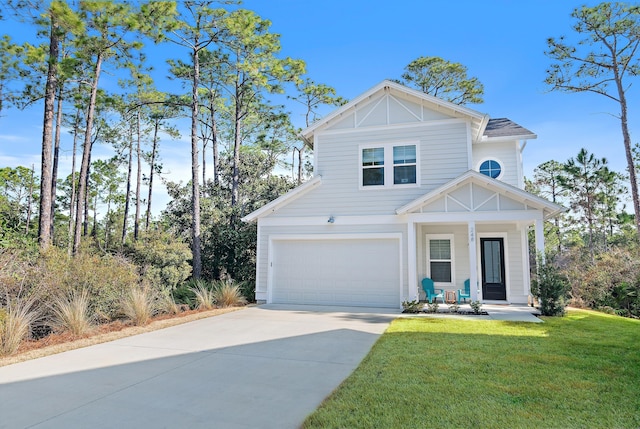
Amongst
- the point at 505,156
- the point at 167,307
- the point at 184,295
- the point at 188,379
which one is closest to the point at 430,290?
the point at 505,156

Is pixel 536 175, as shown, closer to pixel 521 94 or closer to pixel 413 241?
pixel 521 94

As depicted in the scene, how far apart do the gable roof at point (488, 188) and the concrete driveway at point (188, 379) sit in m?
4.64

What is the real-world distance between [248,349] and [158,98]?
19.8m

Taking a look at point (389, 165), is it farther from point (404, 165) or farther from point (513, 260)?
point (513, 260)

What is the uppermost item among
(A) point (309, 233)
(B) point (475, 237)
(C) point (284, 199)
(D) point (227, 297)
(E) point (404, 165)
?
(E) point (404, 165)

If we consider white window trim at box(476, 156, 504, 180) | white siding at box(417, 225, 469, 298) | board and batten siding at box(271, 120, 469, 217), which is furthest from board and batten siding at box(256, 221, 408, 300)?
white window trim at box(476, 156, 504, 180)

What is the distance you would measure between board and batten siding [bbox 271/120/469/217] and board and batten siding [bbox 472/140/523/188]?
1.79 meters

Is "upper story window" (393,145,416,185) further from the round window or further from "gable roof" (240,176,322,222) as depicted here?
the round window

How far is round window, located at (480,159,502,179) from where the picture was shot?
13359mm

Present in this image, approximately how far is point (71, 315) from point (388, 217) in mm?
8768

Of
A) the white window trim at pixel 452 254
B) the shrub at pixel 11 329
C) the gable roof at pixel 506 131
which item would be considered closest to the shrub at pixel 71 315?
the shrub at pixel 11 329

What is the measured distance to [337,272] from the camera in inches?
492

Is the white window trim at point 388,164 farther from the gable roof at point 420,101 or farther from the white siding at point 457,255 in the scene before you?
the white siding at point 457,255

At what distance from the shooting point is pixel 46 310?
7977 millimetres
